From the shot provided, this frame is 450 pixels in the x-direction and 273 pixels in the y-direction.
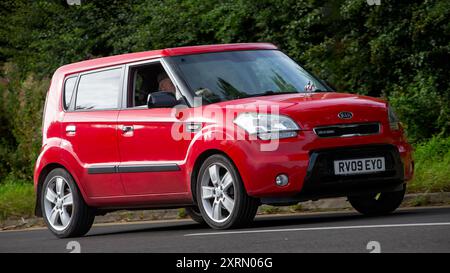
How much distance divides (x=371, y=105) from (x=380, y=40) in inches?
299

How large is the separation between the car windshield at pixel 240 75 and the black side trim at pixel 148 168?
732 millimetres

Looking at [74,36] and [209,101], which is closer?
[209,101]

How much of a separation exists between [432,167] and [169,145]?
14.6 ft

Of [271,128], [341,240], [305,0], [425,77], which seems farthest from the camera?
[305,0]

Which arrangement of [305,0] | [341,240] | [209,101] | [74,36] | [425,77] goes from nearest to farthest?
[341,240] → [209,101] → [425,77] → [305,0] → [74,36]

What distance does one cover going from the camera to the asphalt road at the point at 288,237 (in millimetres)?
9711

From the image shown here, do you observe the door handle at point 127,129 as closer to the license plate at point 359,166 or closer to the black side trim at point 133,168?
the black side trim at point 133,168

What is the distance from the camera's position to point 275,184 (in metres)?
11.5

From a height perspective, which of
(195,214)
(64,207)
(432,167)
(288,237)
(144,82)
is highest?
(144,82)

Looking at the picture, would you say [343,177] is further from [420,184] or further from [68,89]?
[68,89]

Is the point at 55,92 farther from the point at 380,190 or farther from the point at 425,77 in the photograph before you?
the point at 425,77

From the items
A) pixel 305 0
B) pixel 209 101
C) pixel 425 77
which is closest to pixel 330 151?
pixel 209 101

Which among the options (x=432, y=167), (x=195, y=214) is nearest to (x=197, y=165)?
(x=195, y=214)

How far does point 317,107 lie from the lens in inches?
463
